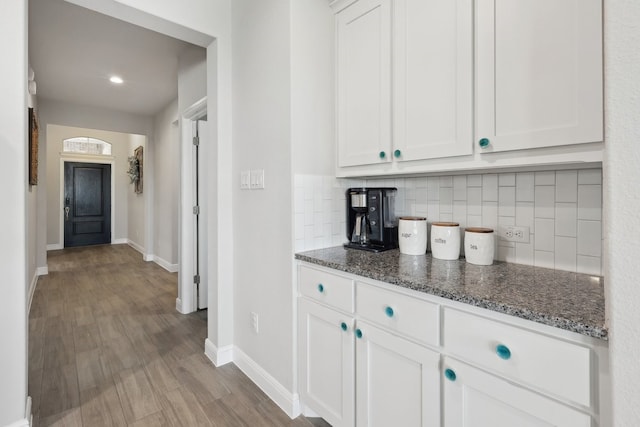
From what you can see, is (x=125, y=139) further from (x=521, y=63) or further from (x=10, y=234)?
(x=521, y=63)

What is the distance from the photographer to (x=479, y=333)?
38.9 inches

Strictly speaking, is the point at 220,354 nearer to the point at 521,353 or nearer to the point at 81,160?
the point at 521,353

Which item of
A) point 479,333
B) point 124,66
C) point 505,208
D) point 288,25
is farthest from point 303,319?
point 124,66

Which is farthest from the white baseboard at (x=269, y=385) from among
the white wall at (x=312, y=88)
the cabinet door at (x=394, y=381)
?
the white wall at (x=312, y=88)

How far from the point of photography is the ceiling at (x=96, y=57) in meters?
2.78

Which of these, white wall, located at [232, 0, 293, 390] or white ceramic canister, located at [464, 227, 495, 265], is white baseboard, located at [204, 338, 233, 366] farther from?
white ceramic canister, located at [464, 227, 495, 265]

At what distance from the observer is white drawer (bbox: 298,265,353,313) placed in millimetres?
1430

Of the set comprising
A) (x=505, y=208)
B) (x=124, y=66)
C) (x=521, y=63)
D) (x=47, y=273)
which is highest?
(x=124, y=66)

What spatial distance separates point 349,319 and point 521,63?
1.23 m

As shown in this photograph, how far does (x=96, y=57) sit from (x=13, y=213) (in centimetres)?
289

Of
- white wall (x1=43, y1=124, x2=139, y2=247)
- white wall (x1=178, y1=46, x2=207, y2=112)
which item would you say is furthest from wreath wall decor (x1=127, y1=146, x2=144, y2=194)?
white wall (x1=178, y1=46, x2=207, y2=112)

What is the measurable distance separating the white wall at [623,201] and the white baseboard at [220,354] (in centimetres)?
214

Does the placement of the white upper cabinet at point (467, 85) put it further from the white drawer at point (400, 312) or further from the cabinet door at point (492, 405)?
the cabinet door at point (492, 405)

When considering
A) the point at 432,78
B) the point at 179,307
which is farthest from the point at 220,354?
the point at 432,78
